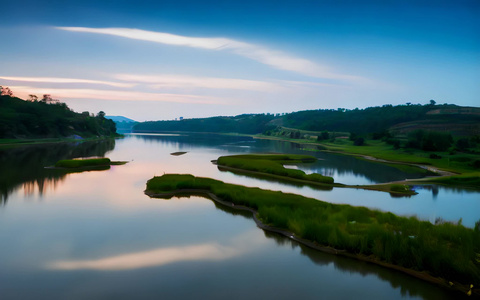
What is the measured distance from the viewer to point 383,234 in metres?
18.3

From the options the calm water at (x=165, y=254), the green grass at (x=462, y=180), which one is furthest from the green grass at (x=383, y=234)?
the green grass at (x=462, y=180)

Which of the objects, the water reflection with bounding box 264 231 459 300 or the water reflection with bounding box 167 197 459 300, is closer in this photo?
the water reflection with bounding box 264 231 459 300

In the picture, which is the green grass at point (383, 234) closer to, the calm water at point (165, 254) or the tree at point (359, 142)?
the calm water at point (165, 254)

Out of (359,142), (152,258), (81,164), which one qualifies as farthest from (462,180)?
(359,142)

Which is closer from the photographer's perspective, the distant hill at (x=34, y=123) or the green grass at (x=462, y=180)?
the green grass at (x=462, y=180)

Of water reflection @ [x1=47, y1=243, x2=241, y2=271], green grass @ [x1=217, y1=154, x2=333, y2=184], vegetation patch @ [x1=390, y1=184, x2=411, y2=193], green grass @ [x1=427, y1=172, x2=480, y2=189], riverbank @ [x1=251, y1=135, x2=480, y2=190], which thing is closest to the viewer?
water reflection @ [x1=47, y1=243, x2=241, y2=271]

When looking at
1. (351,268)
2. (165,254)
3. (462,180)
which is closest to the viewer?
(351,268)

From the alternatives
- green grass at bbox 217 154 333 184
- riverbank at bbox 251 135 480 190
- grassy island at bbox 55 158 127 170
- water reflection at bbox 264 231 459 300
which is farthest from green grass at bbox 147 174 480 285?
grassy island at bbox 55 158 127 170

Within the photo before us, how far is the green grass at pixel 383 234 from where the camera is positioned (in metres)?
15.5

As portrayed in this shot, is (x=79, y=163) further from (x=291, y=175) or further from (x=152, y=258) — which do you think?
(x=152, y=258)

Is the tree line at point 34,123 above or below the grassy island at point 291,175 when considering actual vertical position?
above

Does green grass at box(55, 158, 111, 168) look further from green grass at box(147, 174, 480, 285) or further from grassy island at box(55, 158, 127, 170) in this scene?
green grass at box(147, 174, 480, 285)

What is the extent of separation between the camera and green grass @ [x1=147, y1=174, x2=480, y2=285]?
1550 centimetres

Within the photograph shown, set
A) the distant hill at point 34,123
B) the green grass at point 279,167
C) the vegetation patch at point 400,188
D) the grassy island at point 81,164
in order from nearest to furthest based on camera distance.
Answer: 1. the vegetation patch at point 400,188
2. the green grass at point 279,167
3. the grassy island at point 81,164
4. the distant hill at point 34,123
